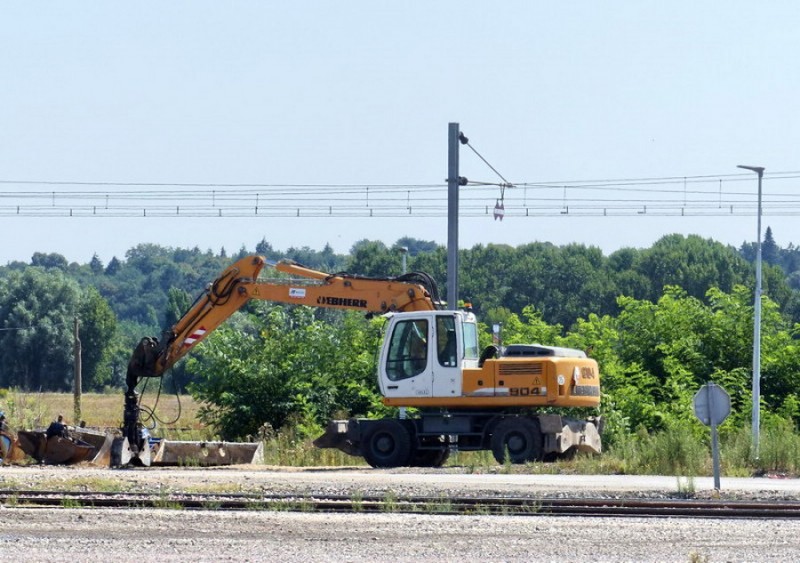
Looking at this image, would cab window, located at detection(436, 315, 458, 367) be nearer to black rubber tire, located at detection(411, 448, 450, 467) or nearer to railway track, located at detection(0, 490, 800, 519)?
black rubber tire, located at detection(411, 448, 450, 467)

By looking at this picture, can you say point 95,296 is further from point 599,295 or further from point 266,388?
point 266,388

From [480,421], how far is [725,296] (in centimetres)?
1547

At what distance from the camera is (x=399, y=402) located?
28.4 metres

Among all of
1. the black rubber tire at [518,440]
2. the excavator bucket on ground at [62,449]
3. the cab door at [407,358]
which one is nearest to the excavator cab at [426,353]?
the cab door at [407,358]

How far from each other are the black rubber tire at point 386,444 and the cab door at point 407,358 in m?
0.74

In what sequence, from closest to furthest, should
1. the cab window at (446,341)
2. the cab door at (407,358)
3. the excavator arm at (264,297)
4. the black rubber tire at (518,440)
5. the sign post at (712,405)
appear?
the sign post at (712,405) → the black rubber tire at (518,440) → the cab window at (446,341) → the cab door at (407,358) → the excavator arm at (264,297)

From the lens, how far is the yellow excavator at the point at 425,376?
28016mm

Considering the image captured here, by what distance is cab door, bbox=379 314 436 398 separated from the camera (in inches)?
1109

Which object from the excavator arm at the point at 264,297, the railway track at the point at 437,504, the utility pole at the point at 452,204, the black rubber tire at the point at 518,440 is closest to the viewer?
the railway track at the point at 437,504

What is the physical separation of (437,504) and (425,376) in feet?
30.8

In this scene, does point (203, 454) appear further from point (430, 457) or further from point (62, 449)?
point (430, 457)

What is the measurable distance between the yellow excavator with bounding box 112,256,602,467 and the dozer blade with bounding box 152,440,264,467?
85 centimetres

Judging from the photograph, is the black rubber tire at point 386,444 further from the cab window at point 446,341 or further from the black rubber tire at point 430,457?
the cab window at point 446,341

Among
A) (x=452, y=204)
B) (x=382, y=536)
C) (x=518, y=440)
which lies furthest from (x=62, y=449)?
(x=382, y=536)
